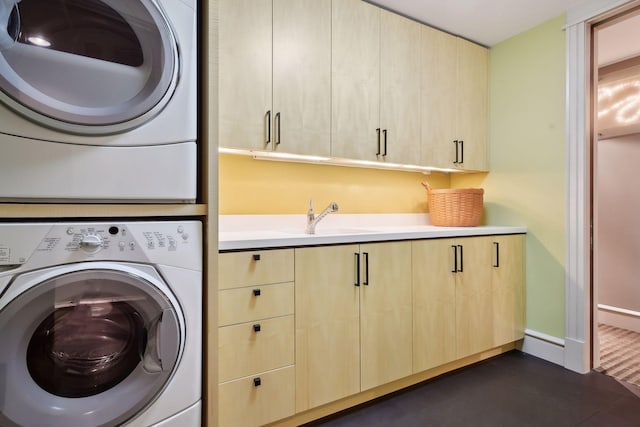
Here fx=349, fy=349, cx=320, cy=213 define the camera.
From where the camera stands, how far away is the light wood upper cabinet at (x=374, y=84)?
203 cm

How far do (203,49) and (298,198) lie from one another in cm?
118

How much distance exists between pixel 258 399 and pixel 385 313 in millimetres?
740

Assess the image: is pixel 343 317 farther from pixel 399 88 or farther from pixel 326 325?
pixel 399 88

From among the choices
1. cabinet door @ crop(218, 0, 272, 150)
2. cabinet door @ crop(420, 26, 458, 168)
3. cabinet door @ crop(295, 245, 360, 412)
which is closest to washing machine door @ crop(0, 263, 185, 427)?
cabinet door @ crop(295, 245, 360, 412)

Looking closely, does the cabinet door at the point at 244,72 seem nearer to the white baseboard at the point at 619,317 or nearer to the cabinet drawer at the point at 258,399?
the cabinet drawer at the point at 258,399

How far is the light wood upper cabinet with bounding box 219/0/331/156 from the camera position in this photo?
1.70 metres

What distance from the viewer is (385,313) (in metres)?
1.81

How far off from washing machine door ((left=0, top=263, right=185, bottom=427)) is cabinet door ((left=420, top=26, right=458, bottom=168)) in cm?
192

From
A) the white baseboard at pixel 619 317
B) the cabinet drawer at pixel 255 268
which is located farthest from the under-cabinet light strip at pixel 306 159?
the white baseboard at pixel 619 317

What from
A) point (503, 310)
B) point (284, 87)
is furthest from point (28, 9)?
point (503, 310)

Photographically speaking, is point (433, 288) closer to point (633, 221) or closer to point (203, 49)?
point (203, 49)

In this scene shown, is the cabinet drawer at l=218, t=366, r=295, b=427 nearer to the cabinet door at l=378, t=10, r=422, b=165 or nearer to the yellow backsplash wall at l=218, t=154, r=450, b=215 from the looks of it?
the yellow backsplash wall at l=218, t=154, r=450, b=215

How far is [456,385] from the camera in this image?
2018 mm

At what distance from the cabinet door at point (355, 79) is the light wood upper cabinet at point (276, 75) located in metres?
0.06
